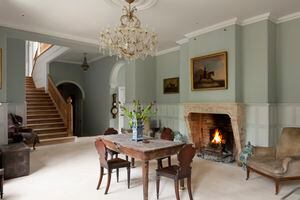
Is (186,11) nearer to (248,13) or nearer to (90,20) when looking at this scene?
(248,13)

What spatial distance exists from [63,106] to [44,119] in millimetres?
874

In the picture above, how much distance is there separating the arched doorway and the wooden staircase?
1.76 meters

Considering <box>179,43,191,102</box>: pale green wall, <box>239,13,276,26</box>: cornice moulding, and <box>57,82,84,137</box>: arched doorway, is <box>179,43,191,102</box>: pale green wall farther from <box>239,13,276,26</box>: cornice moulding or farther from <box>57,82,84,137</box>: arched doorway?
<box>57,82,84,137</box>: arched doorway

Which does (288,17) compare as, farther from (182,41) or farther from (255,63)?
(182,41)

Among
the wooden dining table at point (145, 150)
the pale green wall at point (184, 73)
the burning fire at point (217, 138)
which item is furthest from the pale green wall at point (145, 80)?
the wooden dining table at point (145, 150)

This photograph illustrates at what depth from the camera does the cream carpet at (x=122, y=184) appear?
11.5ft

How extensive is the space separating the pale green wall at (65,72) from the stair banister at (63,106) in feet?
2.18

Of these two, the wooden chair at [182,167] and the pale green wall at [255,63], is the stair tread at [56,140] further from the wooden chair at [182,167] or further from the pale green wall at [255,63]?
the pale green wall at [255,63]

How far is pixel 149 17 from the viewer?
15.7 feet

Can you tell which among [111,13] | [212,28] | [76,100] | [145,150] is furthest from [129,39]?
[76,100]

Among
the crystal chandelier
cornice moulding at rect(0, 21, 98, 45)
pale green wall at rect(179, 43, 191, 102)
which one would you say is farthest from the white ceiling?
pale green wall at rect(179, 43, 191, 102)

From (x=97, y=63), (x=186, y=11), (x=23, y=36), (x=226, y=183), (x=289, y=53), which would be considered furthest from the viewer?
(x=97, y=63)

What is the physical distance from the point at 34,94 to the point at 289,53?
389 inches

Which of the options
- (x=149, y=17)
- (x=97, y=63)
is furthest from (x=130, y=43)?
(x=97, y=63)
